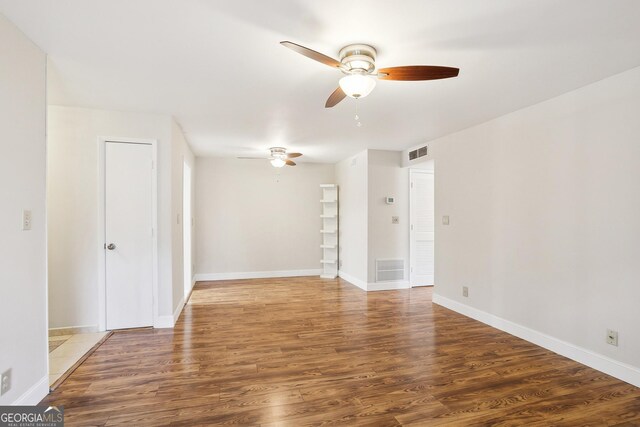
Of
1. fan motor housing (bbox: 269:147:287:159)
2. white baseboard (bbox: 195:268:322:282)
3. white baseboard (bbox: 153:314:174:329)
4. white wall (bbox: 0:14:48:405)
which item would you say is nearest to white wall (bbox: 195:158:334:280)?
white baseboard (bbox: 195:268:322:282)

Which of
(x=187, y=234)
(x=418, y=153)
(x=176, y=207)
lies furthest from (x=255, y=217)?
(x=418, y=153)

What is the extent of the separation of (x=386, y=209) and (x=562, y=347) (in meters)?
3.17

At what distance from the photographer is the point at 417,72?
2033 millimetres

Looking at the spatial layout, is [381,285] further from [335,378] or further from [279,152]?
[335,378]

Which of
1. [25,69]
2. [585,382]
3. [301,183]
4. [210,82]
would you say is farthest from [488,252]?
[25,69]

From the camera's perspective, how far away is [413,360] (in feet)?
9.36

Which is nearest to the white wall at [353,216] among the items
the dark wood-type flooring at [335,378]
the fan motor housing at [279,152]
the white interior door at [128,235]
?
the fan motor housing at [279,152]

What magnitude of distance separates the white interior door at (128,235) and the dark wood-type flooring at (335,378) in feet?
1.06

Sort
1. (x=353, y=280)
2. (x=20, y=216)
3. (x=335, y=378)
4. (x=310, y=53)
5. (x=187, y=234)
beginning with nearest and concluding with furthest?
(x=310, y=53) < (x=20, y=216) < (x=335, y=378) < (x=187, y=234) < (x=353, y=280)

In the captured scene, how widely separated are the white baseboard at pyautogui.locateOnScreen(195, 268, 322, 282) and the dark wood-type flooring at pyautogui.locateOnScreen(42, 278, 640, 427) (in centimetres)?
245

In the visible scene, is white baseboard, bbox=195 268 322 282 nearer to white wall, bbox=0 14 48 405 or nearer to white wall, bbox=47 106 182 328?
white wall, bbox=47 106 182 328

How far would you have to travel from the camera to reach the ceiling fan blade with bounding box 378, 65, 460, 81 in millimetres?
1983

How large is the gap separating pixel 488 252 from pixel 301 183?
13.7 feet

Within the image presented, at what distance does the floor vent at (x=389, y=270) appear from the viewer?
18.2 ft
